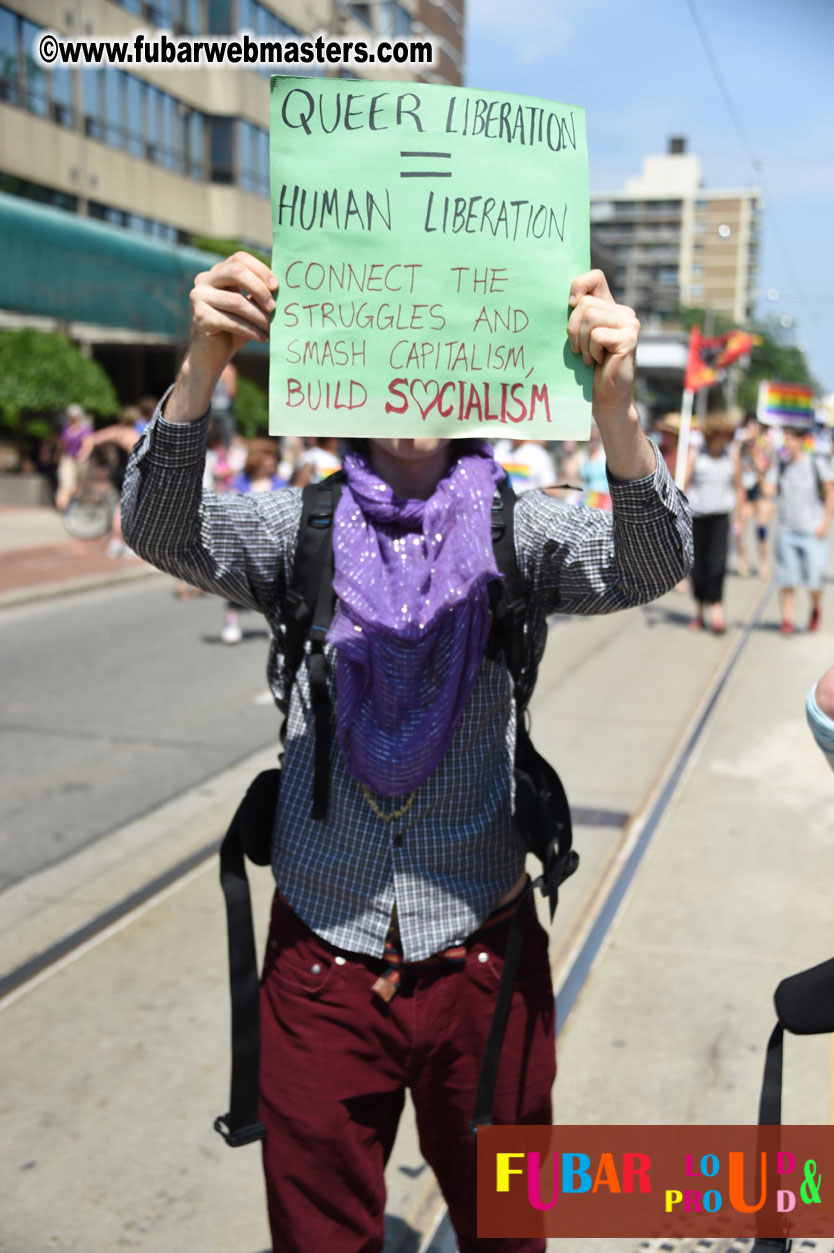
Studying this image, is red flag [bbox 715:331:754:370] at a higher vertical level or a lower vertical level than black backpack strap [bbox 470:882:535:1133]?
higher

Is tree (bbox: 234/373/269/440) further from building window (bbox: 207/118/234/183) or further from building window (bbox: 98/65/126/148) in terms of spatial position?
building window (bbox: 207/118/234/183)

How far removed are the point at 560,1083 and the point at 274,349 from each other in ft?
7.61

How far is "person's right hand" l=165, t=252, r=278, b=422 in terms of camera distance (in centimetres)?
182

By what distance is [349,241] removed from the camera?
73.4 inches

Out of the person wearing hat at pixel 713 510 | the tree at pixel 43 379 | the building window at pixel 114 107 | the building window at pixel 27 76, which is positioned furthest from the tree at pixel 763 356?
the person wearing hat at pixel 713 510

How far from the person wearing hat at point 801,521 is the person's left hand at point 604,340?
363 inches

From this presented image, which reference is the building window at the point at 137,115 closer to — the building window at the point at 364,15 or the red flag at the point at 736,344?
the building window at the point at 364,15

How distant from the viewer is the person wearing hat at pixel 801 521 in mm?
10641

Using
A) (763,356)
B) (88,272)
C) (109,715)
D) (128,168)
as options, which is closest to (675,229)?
(763,356)

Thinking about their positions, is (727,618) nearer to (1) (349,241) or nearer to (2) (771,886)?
(2) (771,886)

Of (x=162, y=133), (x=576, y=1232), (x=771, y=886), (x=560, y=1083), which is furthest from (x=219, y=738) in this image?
(x=162, y=133)

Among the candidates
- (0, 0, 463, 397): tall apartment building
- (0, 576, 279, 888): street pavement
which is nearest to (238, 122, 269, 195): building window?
(0, 0, 463, 397): tall apartment building

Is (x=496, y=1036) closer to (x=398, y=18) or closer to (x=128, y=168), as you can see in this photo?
(x=128, y=168)

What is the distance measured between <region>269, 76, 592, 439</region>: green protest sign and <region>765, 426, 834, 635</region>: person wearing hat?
922cm
